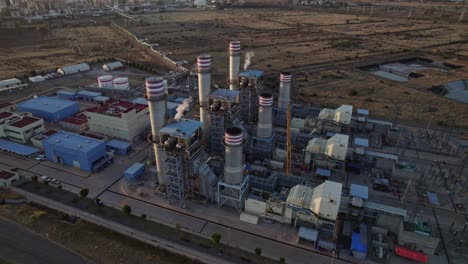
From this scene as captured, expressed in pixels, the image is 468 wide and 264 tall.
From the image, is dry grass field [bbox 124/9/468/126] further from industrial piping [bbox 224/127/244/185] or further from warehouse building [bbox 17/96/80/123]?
industrial piping [bbox 224/127/244/185]

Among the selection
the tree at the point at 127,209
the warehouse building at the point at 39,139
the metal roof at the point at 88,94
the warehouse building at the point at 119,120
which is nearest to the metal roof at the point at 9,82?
the metal roof at the point at 88,94

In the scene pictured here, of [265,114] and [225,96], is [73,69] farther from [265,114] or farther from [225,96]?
[265,114]

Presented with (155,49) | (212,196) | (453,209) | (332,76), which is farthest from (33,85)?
(453,209)

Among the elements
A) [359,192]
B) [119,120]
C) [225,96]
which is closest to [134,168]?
[119,120]

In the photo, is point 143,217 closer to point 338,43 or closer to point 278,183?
point 278,183

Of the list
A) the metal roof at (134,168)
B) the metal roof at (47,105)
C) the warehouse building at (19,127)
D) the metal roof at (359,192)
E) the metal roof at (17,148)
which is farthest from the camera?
the metal roof at (47,105)

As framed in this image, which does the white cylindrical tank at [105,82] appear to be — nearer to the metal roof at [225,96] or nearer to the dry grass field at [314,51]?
the dry grass field at [314,51]
